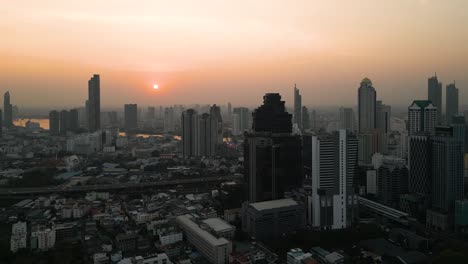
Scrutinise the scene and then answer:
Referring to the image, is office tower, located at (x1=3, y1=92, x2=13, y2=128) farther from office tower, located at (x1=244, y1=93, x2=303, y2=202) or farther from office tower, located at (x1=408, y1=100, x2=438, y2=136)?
office tower, located at (x1=408, y1=100, x2=438, y2=136)

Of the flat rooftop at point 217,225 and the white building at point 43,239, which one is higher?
the flat rooftop at point 217,225

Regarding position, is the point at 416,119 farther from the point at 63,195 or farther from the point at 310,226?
the point at 63,195

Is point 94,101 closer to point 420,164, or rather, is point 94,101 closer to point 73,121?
point 73,121

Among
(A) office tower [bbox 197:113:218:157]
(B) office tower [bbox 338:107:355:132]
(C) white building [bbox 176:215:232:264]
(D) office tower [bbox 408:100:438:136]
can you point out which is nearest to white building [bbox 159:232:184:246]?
(C) white building [bbox 176:215:232:264]

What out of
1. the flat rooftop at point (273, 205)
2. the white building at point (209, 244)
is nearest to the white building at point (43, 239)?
the white building at point (209, 244)

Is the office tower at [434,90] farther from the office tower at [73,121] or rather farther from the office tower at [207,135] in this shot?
the office tower at [73,121]

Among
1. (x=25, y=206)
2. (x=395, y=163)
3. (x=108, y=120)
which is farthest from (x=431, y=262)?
(x=108, y=120)
